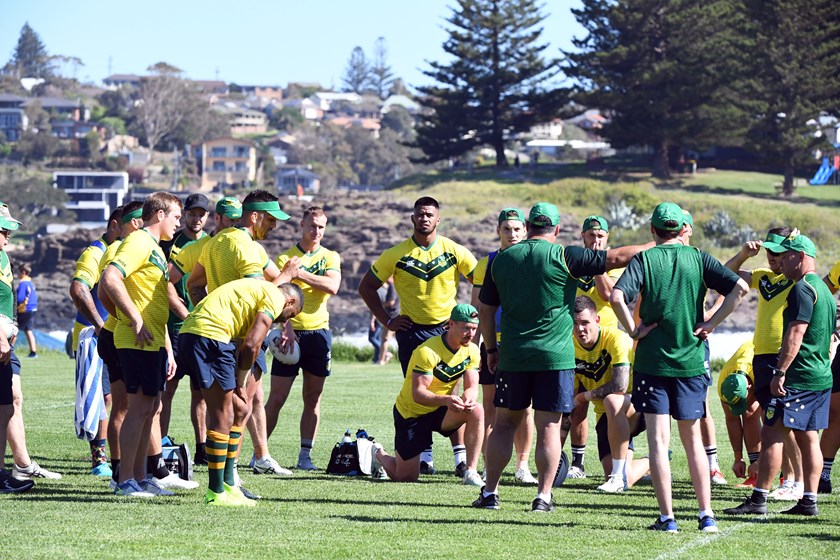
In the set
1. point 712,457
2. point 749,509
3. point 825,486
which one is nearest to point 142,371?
point 749,509

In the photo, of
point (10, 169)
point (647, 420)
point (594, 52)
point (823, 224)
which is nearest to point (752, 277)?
point (647, 420)

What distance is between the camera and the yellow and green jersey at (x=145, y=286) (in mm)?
8922

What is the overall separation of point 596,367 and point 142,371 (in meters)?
3.48

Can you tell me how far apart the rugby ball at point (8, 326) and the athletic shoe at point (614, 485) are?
4.43 metres

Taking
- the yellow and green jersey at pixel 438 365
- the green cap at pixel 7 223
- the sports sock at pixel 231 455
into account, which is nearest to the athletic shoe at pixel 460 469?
the yellow and green jersey at pixel 438 365

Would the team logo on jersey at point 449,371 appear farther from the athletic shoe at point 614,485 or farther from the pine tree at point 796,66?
the pine tree at point 796,66

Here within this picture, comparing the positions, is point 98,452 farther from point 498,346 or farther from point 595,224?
point 595,224

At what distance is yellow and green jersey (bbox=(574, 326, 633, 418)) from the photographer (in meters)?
10.1

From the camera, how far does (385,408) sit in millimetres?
16375

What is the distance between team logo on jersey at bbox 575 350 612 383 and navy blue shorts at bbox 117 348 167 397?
Answer: 3282mm

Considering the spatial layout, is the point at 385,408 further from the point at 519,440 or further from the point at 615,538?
the point at 615,538

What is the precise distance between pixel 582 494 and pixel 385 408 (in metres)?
6.83

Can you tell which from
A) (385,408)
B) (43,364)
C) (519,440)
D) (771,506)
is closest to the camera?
(771,506)

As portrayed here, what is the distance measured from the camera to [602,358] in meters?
10.2
